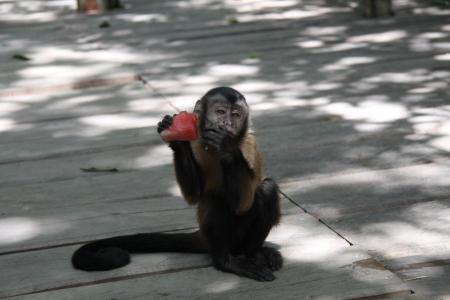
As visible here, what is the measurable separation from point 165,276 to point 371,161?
1.93 meters

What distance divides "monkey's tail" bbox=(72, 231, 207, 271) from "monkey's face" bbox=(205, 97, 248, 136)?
60 centimetres

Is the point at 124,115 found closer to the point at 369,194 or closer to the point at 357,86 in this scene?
the point at 357,86

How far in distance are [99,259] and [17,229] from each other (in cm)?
85

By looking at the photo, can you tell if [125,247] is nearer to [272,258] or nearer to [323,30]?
[272,258]

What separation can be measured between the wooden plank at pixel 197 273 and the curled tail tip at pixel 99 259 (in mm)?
27

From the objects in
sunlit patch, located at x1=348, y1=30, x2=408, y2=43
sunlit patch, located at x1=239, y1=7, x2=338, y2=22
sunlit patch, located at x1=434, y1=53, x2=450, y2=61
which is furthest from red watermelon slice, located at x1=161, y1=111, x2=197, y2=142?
sunlit patch, located at x1=239, y1=7, x2=338, y2=22

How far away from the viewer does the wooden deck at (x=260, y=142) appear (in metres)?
4.09

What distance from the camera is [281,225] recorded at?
4.66 meters

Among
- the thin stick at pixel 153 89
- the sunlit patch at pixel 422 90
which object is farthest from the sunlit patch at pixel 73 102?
the sunlit patch at pixel 422 90

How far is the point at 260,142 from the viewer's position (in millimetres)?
6203

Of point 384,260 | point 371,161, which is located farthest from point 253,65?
point 384,260

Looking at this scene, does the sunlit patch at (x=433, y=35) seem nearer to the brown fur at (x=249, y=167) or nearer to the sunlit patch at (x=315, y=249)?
the sunlit patch at (x=315, y=249)

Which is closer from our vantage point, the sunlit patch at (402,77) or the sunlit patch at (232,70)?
the sunlit patch at (402,77)

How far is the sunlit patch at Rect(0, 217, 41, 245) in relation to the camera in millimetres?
4676
